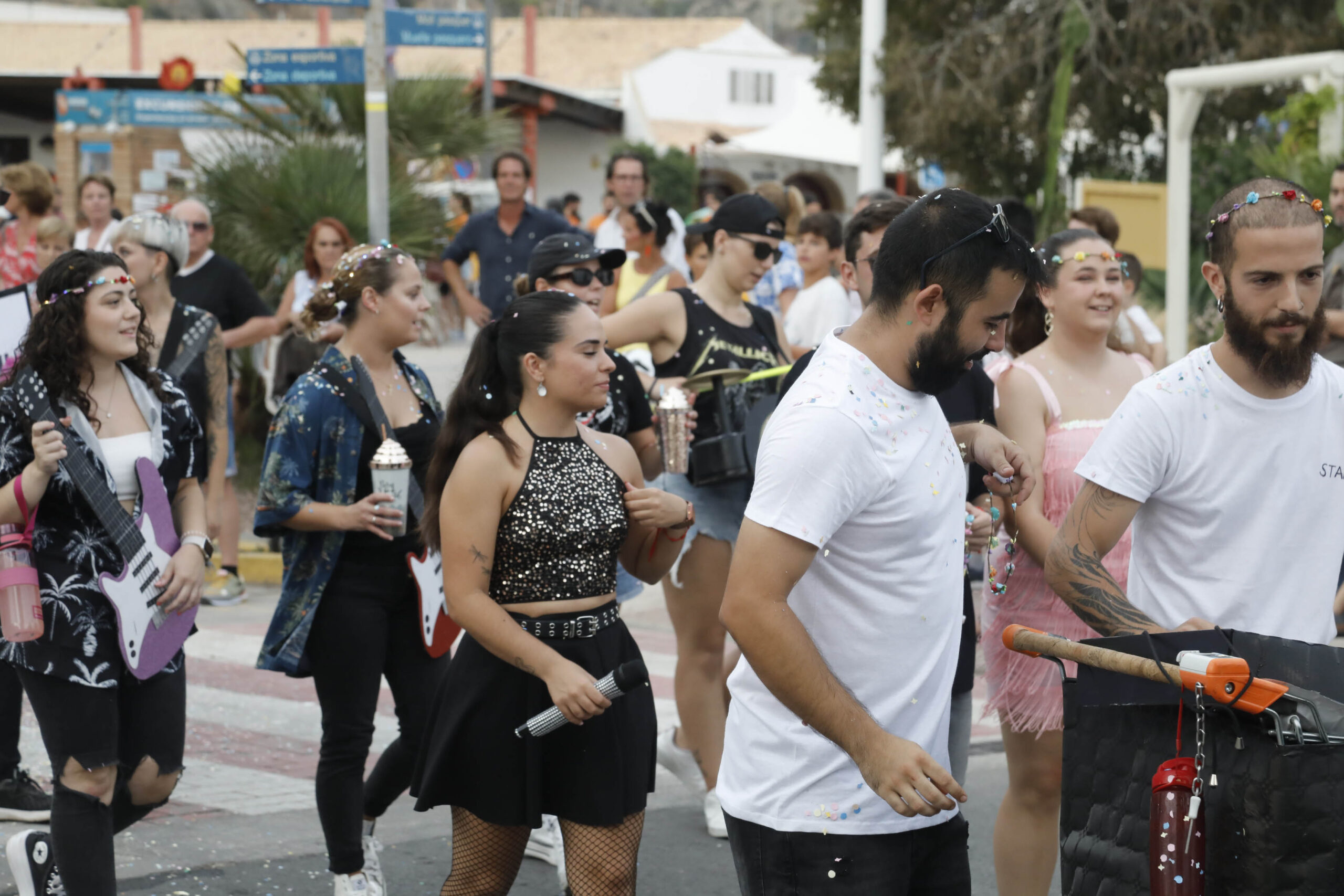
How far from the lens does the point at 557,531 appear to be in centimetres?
370

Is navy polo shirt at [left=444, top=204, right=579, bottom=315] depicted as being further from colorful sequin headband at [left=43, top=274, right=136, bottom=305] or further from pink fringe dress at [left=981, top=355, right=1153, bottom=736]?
pink fringe dress at [left=981, top=355, right=1153, bottom=736]

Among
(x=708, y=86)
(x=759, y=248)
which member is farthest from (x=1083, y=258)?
(x=708, y=86)

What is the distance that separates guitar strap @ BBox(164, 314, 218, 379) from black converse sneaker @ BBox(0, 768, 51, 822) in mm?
1563

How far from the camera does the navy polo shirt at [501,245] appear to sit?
32.7ft

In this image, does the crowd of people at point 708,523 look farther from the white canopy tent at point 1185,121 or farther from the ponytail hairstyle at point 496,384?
the white canopy tent at point 1185,121

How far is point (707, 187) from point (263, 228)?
6165 millimetres

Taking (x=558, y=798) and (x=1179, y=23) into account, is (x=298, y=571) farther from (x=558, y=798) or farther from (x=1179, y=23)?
(x=1179, y=23)

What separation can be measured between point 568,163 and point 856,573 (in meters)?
44.3

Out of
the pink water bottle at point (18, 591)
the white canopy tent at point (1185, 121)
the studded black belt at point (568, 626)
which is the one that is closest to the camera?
the studded black belt at point (568, 626)

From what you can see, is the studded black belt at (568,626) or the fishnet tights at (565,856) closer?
the fishnet tights at (565,856)

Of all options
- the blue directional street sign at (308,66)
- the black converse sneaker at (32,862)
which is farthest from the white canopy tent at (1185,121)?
the black converse sneaker at (32,862)

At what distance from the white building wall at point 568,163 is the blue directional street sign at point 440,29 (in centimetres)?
3167

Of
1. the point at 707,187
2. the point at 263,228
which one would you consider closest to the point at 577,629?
the point at 263,228

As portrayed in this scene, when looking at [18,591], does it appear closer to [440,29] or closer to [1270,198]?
[1270,198]
